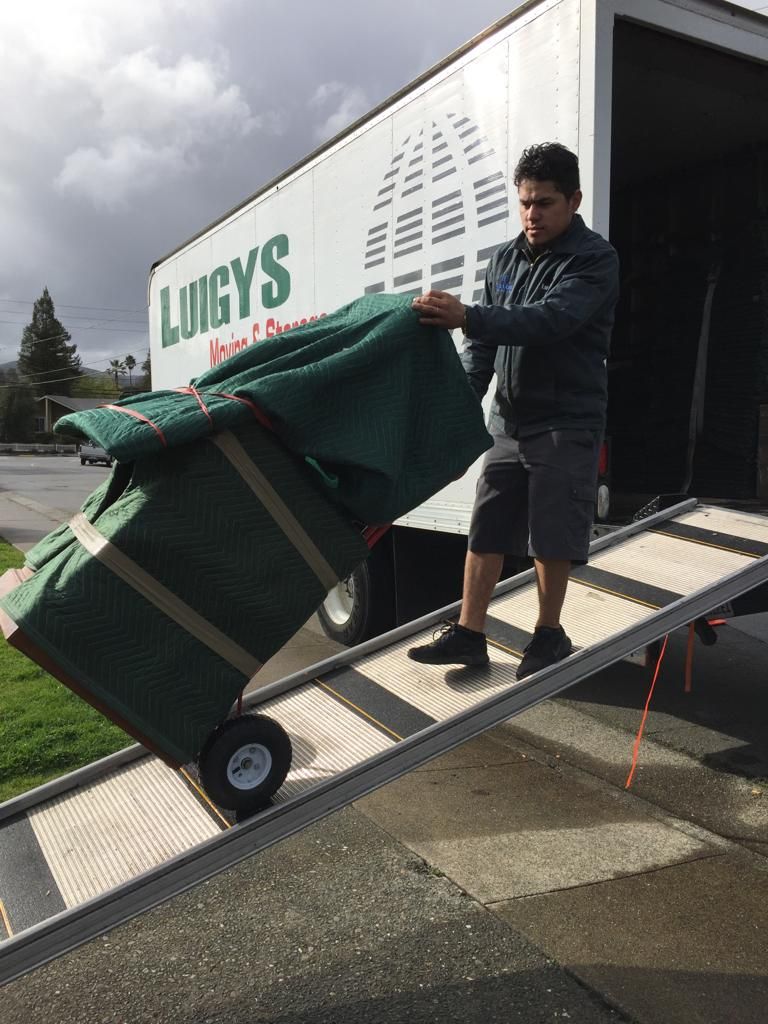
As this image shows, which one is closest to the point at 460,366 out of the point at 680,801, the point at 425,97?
the point at 680,801

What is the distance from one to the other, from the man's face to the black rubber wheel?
1.76 metres

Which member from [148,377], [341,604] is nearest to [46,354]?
[148,377]

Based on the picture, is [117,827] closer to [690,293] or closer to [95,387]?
[690,293]

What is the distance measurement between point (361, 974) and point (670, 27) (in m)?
4.00

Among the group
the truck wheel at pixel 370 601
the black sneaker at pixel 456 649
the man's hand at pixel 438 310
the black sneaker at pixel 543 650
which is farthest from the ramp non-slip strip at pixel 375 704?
the truck wheel at pixel 370 601

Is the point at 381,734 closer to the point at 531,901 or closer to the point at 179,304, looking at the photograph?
the point at 531,901

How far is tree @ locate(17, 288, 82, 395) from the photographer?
9156cm

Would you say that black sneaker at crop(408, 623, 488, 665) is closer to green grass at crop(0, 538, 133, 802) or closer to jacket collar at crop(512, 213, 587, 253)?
jacket collar at crop(512, 213, 587, 253)

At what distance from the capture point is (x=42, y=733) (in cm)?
460

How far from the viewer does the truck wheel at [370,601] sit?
19.6ft

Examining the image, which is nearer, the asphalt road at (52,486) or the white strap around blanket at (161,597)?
the white strap around blanket at (161,597)

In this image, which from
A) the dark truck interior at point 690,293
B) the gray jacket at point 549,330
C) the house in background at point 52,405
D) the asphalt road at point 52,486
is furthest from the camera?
the house in background at point 52,405

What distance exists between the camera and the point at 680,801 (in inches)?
152

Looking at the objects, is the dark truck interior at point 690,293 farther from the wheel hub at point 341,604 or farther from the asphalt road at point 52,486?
the asphalt road at point 52,486
